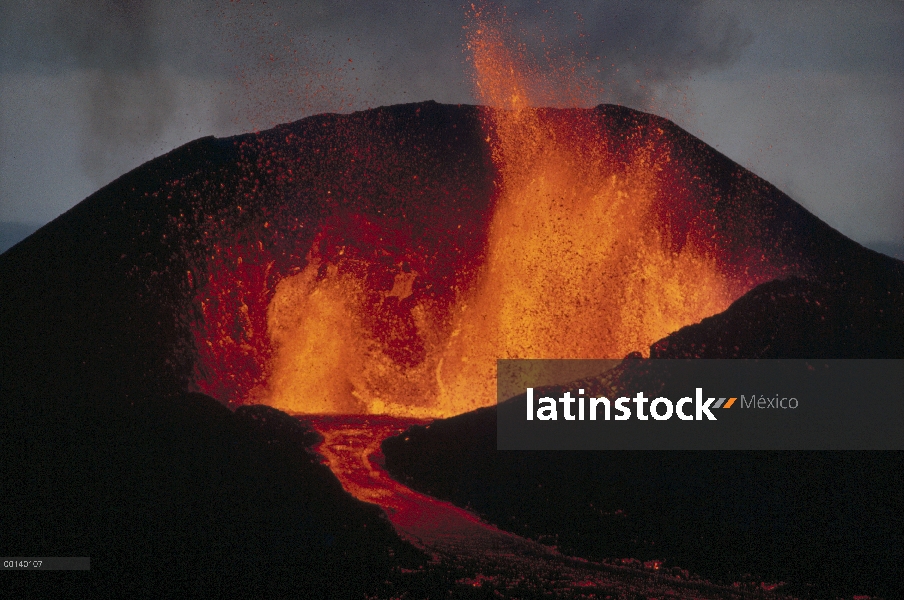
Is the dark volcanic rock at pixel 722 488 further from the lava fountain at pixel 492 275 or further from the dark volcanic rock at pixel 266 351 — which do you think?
the lava fountain at pixel 492 275

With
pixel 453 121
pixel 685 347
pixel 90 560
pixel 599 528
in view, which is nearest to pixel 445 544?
pixel 599 528

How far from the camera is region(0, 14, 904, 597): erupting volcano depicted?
32.6 feet

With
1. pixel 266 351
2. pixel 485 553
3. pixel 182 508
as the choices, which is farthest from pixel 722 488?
pixel 266 351

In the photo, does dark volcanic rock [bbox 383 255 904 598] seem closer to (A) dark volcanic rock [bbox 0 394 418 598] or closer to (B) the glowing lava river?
(B) the glowing lava river

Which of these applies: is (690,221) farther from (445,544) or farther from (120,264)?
(120,264)

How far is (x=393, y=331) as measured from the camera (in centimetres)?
1730

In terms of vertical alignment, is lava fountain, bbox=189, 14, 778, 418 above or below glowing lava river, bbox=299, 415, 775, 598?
above

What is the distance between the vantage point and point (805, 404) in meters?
12.3

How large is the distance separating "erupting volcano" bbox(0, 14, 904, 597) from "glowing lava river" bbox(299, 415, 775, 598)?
0.14 feet

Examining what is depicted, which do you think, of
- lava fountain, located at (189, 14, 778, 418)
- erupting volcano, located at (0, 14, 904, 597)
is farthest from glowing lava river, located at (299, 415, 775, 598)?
lava fountain, located at (189, 14, 778, 418)

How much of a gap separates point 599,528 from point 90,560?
6611mm

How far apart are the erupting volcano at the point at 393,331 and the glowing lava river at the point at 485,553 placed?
42 millimetres

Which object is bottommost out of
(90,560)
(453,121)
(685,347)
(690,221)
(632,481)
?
(90,560)

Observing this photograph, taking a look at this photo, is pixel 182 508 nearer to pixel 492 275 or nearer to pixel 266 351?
pixel 266 351
